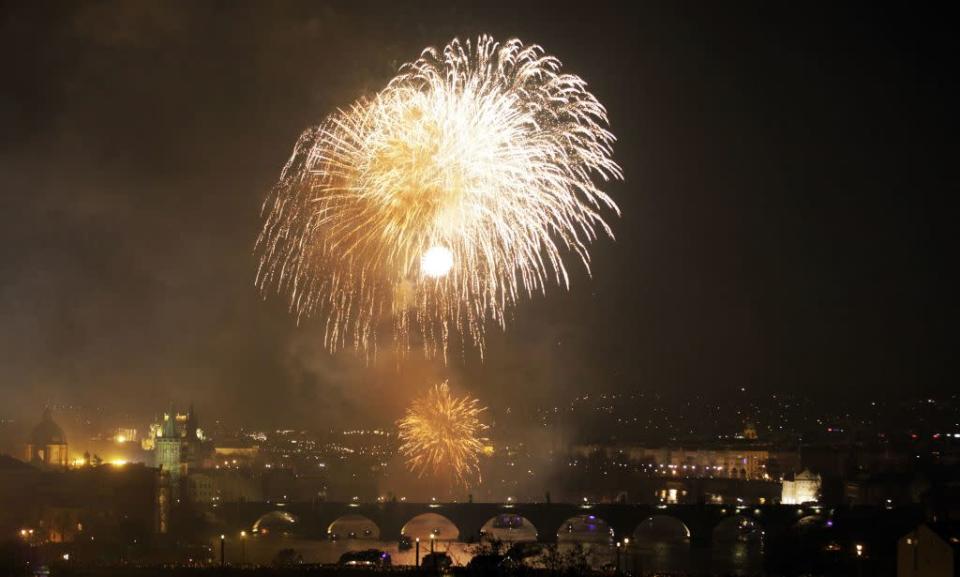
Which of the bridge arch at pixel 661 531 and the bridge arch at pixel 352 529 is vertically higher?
the bridge arch at pixel 352 529

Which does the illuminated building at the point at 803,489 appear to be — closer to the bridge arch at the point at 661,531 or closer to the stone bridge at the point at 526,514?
the bridge arch at the point at 661,531

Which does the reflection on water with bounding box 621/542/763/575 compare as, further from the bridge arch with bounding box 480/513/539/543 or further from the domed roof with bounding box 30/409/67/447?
the domed roof with bounding box 30/409/67/447

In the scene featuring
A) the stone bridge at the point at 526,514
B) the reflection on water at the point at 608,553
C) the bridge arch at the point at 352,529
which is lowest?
the bridge arch at the point at 352,529

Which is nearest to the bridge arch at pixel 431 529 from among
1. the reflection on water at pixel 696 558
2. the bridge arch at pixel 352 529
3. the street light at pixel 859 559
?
the bridge arch at pixel 352 529

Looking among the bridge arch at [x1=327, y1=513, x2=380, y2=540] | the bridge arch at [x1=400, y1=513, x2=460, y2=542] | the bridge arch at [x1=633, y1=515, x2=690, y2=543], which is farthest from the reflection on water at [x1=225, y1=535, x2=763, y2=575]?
the bridge arch at [x1=400, y1=513, x2=460, y2=542]

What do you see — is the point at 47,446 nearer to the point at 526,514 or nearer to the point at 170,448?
the point at 170,448

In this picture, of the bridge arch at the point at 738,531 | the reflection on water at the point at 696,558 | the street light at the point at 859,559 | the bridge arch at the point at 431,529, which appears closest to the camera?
the street light at the point at 859,559
